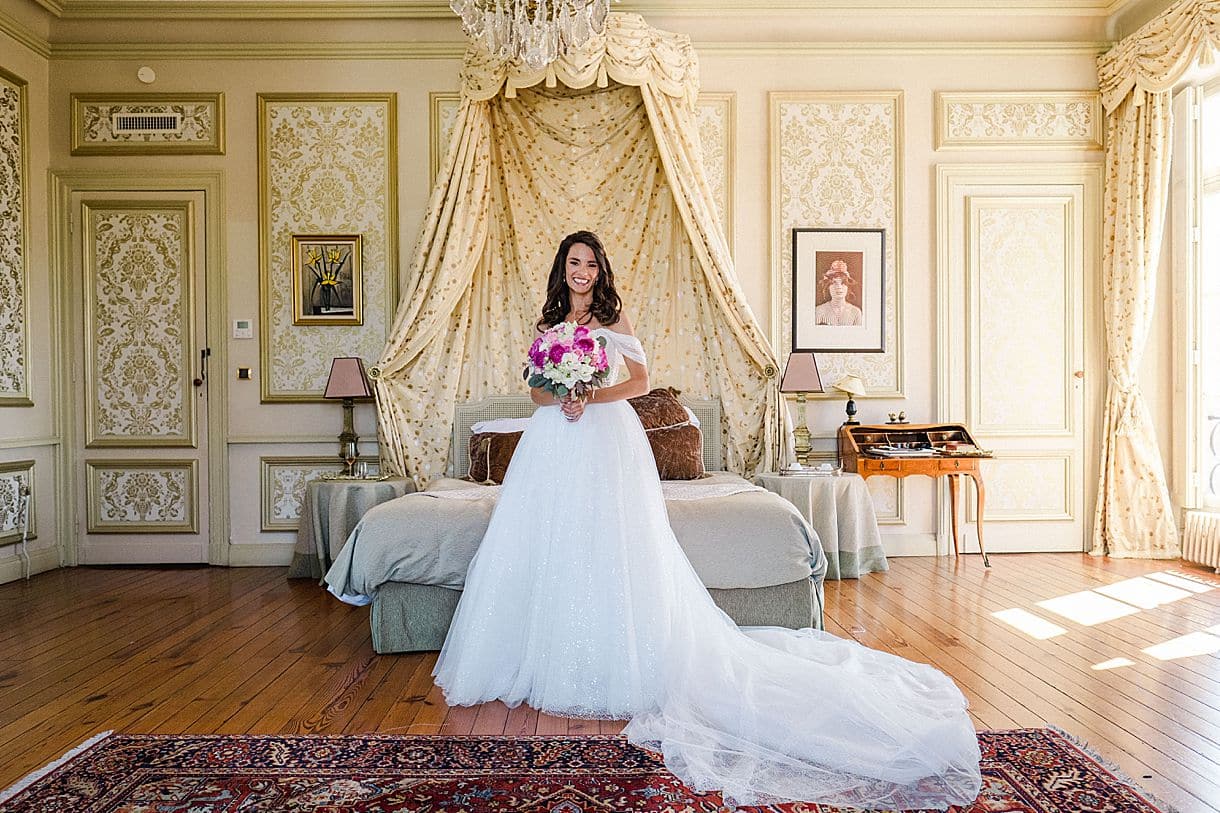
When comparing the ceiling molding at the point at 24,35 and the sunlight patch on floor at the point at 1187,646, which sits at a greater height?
the ceiling molding at the point at 24,35

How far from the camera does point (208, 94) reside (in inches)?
226

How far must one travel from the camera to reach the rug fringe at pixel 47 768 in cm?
231

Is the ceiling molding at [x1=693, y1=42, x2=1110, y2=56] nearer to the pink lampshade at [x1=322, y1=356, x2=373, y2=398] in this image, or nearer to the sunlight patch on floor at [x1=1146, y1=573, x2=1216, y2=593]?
the pink lampshade at [x1=322, y1=356, x2=373, y2=398]

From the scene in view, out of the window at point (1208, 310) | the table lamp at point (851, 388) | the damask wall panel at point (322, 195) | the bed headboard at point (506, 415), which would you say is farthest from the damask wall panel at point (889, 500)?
the damask wall panel at point (322, 195)

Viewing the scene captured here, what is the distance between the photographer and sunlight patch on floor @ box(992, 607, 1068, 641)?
386cm

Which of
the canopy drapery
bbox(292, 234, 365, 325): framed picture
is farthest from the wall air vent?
the canopy drapery

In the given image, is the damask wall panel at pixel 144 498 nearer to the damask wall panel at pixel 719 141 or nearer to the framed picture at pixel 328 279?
the framed picture at pixel 328 279

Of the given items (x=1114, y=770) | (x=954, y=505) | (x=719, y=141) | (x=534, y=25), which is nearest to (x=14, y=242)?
(x=534, y=25)

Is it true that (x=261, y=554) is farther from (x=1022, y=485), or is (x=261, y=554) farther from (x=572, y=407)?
(x=1022, y=485)

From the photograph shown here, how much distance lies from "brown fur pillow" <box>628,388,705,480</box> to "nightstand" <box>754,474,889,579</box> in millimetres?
458

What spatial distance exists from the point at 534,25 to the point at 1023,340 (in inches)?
153

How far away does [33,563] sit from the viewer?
5461mm

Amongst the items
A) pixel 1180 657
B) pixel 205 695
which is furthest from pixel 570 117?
pixel 1180 657

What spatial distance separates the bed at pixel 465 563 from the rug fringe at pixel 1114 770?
3.71 feet
